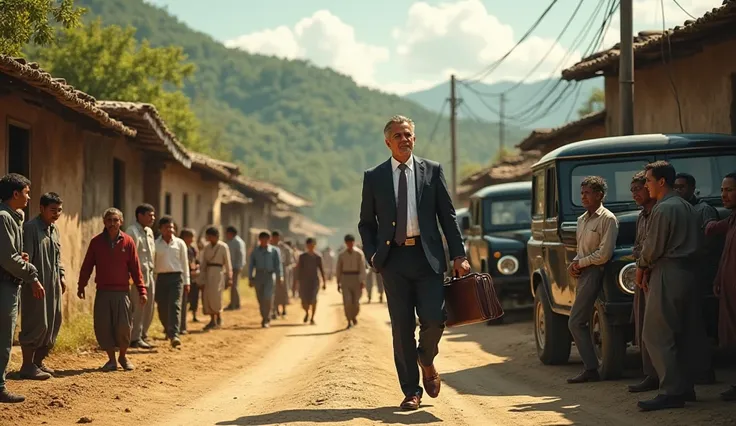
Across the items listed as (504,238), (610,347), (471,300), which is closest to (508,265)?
(504,238)

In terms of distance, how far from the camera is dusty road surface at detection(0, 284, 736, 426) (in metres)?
8.90

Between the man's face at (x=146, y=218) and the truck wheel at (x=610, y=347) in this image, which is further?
the man's face at (x=146, y=218)

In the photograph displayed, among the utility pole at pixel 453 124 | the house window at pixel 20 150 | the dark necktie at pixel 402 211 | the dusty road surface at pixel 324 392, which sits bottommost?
the dusty road surface at pixel 324 392

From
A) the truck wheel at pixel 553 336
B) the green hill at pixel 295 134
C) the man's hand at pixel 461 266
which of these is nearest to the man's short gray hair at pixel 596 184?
the truck wheel at pixel 553 336

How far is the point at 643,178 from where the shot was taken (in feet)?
35.0

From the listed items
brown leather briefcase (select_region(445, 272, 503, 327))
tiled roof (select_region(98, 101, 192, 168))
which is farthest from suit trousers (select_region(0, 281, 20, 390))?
tiled roof (select_region(98, 101, 192, 168))

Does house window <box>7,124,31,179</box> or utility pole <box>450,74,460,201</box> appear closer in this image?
house window <box>7,124,31,179</box>

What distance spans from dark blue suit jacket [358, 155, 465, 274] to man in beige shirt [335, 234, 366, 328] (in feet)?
41.9

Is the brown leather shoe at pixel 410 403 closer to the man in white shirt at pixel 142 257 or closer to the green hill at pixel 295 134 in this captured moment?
the man in white shirt at pixel 142 257

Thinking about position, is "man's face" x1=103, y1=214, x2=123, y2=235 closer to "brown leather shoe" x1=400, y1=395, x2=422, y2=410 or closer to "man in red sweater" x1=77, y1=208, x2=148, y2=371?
"man in red sweater" x1=77, y1=208, x2=148, y2=371

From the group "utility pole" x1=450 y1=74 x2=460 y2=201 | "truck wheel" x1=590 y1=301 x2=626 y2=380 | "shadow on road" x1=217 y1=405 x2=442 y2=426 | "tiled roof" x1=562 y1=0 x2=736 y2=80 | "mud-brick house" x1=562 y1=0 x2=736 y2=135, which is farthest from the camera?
"utility pole" x1=450 y1=74 x2=460 y2=201

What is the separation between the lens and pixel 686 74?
19.2 m

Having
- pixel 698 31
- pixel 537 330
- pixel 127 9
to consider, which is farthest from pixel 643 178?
pixel 127 9

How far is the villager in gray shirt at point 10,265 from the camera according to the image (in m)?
10.2
